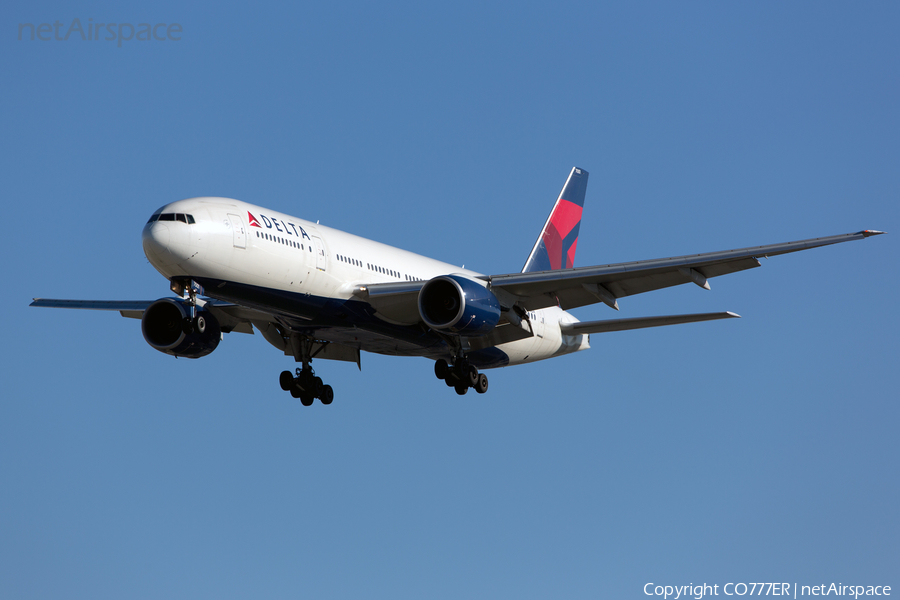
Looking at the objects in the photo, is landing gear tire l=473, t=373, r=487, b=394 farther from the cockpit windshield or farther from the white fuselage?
the cockpit windshield

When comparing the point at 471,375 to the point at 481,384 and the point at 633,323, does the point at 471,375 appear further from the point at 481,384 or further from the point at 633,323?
the point at 633,323

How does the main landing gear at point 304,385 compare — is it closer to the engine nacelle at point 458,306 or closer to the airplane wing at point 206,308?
the airplane wing at point 206,308

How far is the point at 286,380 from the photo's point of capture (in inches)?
1330

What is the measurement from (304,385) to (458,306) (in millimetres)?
7608

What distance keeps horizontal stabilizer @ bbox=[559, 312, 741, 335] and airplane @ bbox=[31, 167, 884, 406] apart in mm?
45

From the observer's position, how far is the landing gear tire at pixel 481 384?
3256 centimetres

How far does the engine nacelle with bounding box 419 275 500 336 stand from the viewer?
93.7 ft

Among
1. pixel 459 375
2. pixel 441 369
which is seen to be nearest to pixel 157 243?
pixel 441 369

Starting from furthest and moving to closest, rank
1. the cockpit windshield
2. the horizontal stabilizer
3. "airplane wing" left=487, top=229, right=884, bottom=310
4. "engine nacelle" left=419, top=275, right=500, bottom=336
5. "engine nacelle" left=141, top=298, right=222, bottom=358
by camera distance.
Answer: "engine nacelle" left=141, top=298, right=222, bottom=358 < the horizontal stabilizer < "engine nacelle" left=419, top=275, right=500, bottom=336 < "airplane wing" left=487, top=229, right=884, bottom=310 < the cockpit windshield

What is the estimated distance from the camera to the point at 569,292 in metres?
30.6

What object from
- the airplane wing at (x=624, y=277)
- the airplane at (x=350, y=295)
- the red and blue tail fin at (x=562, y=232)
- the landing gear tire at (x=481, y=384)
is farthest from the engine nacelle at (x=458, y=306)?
the red and blue tail fin at (x=562, y=232)

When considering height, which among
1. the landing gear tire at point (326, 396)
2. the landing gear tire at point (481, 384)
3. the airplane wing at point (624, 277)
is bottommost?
the landing gear tire at point (326, 396)

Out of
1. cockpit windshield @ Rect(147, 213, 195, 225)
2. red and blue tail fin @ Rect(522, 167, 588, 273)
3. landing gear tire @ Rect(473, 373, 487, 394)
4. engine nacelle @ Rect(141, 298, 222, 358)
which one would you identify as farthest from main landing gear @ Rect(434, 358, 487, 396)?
cockpit windshield @ Rect(147, 213, 195, 225)

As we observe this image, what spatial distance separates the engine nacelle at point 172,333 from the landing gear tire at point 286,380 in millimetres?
2983
